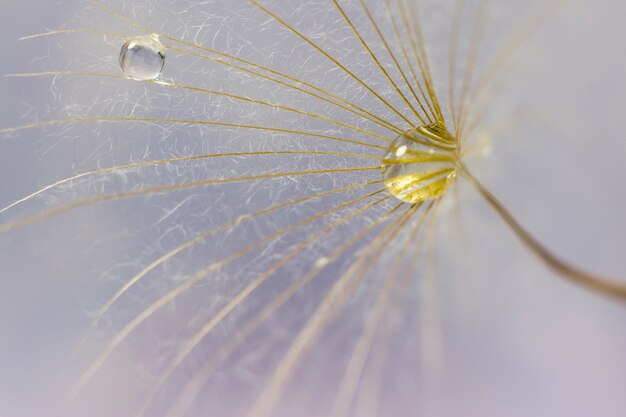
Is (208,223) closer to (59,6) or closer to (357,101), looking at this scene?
(357,101)

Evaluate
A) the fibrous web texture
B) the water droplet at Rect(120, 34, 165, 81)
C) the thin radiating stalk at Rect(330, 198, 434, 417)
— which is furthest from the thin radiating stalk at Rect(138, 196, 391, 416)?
the water droplet at Rect(120, 34, 165, 81)

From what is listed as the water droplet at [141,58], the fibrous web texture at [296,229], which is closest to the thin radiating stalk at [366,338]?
the fibrous web texture at [296,229]

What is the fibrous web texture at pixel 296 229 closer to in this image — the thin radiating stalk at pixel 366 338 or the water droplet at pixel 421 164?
the thin radiating stalk at pixel 366 338

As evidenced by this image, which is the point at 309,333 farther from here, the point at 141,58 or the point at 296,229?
the point at 141,58

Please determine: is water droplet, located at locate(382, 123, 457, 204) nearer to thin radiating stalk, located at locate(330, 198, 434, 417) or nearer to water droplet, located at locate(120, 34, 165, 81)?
thin radiating stalk, located at locate(330, 198, 434, 417)

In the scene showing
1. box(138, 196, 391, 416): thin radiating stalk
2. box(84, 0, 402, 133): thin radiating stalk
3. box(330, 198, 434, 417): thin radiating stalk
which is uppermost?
box(84, 0, 402, 133): thin radiating stalk

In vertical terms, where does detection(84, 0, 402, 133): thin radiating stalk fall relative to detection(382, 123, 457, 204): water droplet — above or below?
above
